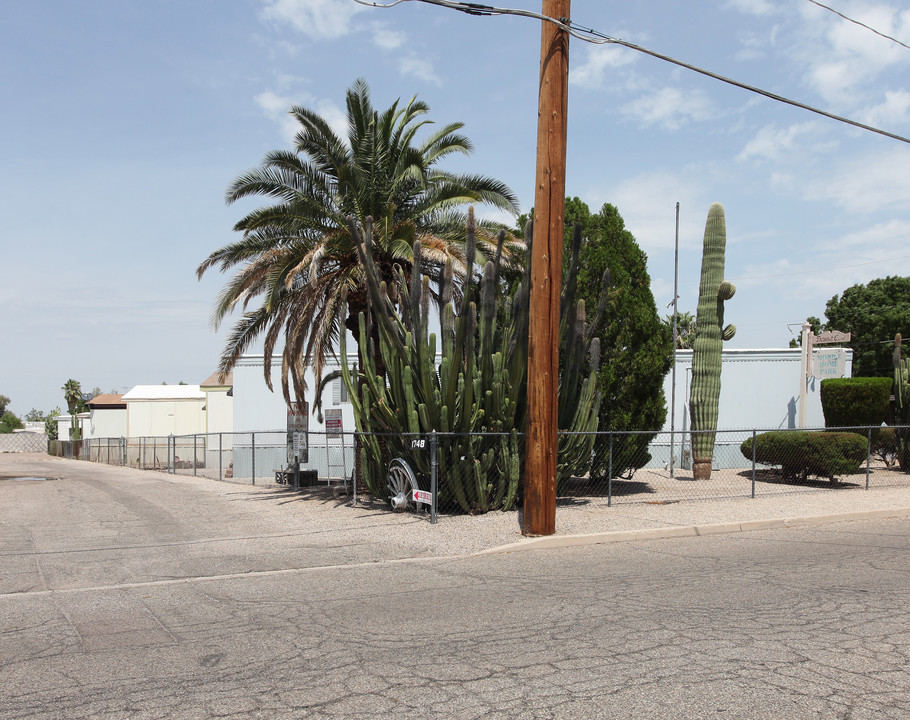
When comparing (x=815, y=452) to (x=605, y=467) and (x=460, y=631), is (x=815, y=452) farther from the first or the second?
(x=460, y=631)

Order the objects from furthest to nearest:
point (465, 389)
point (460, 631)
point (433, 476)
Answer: point (465, 389)
point (433, 476)
point (460, 631)

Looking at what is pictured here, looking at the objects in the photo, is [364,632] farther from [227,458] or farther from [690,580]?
[227,458]

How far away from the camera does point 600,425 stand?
17.2 m

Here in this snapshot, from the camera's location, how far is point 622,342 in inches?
677

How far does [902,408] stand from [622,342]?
9.98m

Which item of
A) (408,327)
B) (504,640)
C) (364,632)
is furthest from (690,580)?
(408,327)

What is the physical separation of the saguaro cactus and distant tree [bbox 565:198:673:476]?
2607mm

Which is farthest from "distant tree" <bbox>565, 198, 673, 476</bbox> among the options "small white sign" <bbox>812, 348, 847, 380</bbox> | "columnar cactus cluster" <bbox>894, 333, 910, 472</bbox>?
"small white sign" <bbox>812, 348, 847, 380</bbox>

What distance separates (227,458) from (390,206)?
2298 cm

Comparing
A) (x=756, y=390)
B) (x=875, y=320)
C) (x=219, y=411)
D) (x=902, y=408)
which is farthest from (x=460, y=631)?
(x=875, y=320)

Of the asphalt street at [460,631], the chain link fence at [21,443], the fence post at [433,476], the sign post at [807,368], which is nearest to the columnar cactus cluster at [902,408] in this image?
the sign post at [807,368]

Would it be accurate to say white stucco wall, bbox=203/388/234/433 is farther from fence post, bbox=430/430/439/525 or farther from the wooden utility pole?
the wooden utility pole

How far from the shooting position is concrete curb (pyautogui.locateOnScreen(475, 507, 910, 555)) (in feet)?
35.7

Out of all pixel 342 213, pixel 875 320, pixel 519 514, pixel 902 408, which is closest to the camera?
pixel 519 514
